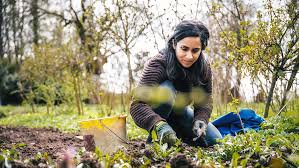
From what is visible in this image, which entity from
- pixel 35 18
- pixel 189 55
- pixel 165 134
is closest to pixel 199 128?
pixel 165 134

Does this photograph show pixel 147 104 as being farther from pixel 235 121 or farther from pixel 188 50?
pixel 235 121

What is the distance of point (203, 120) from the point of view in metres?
2.78

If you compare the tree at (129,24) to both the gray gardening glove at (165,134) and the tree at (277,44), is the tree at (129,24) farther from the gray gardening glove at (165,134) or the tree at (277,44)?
the gray gardening glove at (165,134)

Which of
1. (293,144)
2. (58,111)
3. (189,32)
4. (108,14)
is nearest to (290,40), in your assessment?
(189,32)

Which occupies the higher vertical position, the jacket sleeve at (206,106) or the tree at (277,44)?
the tree at (277,44)

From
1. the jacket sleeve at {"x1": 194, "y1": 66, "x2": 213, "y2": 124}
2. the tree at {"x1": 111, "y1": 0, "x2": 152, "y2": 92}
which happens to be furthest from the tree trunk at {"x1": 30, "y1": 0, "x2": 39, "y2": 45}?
the jacket sleeve at {"x1": 194, "y1": 66, "x2": 213, "y2": 124}

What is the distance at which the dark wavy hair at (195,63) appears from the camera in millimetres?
2670

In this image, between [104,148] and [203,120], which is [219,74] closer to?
[203,120]

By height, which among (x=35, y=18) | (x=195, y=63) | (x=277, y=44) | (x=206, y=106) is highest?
(x=35, y=18)

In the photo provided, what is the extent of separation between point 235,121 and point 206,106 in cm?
65

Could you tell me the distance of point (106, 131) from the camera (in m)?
2.56

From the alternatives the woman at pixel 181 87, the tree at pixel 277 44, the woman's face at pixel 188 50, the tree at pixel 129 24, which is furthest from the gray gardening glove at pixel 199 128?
the tree at pixel 129 24

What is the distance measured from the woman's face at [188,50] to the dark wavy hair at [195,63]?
1.5 inches

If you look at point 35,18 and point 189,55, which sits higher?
point 35,18
